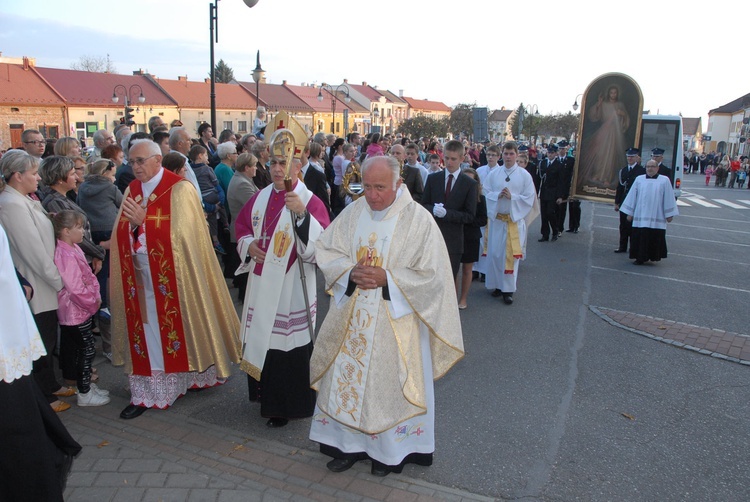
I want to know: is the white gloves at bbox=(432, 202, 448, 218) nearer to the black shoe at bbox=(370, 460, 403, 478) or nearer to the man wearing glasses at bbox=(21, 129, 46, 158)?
the black shoe at bbox=(370, 460, 403, 478)

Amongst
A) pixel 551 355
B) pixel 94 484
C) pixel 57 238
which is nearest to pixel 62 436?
pixel 94 484

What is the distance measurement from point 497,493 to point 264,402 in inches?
70.1

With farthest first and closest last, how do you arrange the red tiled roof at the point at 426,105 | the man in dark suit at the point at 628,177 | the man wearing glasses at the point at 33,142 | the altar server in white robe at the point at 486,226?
the red tiled roof at the point at 426,105
the man in dark suit at the point at 628,177
the altar server in white robe at the point at 486,226
the man wearing glasses at the point at 33,142

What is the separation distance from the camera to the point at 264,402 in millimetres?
4297

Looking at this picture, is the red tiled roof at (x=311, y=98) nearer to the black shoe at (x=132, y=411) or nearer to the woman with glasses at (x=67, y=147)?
the woman with glasses at (x=67, y=147)

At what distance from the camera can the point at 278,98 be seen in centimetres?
6350

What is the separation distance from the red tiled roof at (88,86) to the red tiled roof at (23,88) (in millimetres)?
994

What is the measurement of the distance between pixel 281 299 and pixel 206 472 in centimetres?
124

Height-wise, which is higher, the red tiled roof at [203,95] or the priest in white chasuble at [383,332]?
the red tiled roof at [203,95]

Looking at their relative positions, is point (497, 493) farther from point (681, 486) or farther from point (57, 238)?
point (57, 238)

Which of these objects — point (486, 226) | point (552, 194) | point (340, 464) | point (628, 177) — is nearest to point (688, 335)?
point (486, 226)

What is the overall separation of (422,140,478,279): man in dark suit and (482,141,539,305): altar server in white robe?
136cm

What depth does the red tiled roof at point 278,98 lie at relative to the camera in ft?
201

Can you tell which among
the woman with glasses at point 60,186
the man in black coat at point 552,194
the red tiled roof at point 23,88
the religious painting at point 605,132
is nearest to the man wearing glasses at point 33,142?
the woman with glasses at point 60,186
